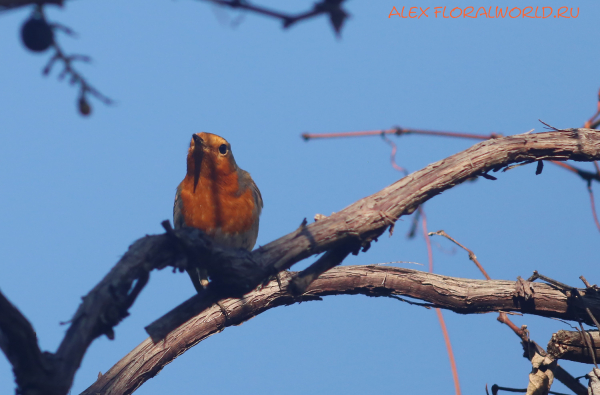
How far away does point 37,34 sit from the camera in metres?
1.51

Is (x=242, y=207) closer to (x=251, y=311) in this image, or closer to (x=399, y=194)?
(x=251, y=311)

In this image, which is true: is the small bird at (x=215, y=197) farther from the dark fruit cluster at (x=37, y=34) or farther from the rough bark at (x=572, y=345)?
the dark fruit cluster at (x=37, y=34)

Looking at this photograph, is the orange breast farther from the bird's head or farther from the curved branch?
the curved branch

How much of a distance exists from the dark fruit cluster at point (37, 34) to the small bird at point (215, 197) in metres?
2.97

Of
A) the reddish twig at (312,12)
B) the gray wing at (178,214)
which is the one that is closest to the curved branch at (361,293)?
the gray wing at (178,214)

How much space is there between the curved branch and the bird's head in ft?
3.69

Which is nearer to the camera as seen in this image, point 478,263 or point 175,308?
point 175,308

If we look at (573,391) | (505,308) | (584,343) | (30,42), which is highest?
(30,42)

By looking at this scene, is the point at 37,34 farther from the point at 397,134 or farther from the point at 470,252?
the point at 470,252

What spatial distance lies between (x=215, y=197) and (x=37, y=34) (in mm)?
3069

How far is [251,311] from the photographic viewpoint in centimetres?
454

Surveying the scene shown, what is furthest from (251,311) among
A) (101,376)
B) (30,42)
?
(30,42)

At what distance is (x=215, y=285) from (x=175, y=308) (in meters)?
0.27

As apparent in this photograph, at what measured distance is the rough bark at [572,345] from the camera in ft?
13.0
